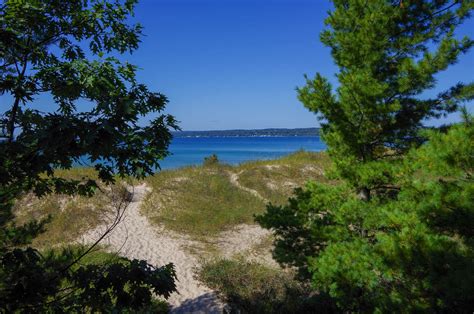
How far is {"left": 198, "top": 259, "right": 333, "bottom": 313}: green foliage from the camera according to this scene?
368 inches

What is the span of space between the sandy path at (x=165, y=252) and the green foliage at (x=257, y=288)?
469mm

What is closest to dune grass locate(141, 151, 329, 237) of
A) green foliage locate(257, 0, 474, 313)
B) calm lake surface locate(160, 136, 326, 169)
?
calm lake surface locate(160, 136, 326, 169)

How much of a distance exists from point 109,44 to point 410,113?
7.25 metres

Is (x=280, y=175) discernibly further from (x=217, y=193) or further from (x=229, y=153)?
(x=229, y=153)

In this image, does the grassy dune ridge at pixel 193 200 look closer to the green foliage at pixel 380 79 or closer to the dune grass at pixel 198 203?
the dune grass at pixel 198 203

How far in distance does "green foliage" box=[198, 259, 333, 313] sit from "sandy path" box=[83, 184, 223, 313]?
47cm

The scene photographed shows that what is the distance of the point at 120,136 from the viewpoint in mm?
2797

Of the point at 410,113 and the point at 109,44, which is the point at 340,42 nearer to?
the point at 410,113

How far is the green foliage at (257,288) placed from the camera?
9.36m

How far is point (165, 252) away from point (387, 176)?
9.64 metres

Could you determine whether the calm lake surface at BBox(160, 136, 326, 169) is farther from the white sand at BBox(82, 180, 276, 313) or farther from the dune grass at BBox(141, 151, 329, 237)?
the white sand at BBox(82, 180, 276, 313)

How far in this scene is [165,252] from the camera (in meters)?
14.1

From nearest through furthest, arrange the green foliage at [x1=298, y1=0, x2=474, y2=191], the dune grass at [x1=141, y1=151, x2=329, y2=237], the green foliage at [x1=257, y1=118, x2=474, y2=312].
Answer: the green foliage at [x1=257, y1=118, x2=474, y2=312] < the green foliage at [x1=298, y1=0, x2=474, y2=191] < the dune grass at [x1=141, y1=151, x2=329, y2=237]

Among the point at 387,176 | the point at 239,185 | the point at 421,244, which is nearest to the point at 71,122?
the point at 421,244
